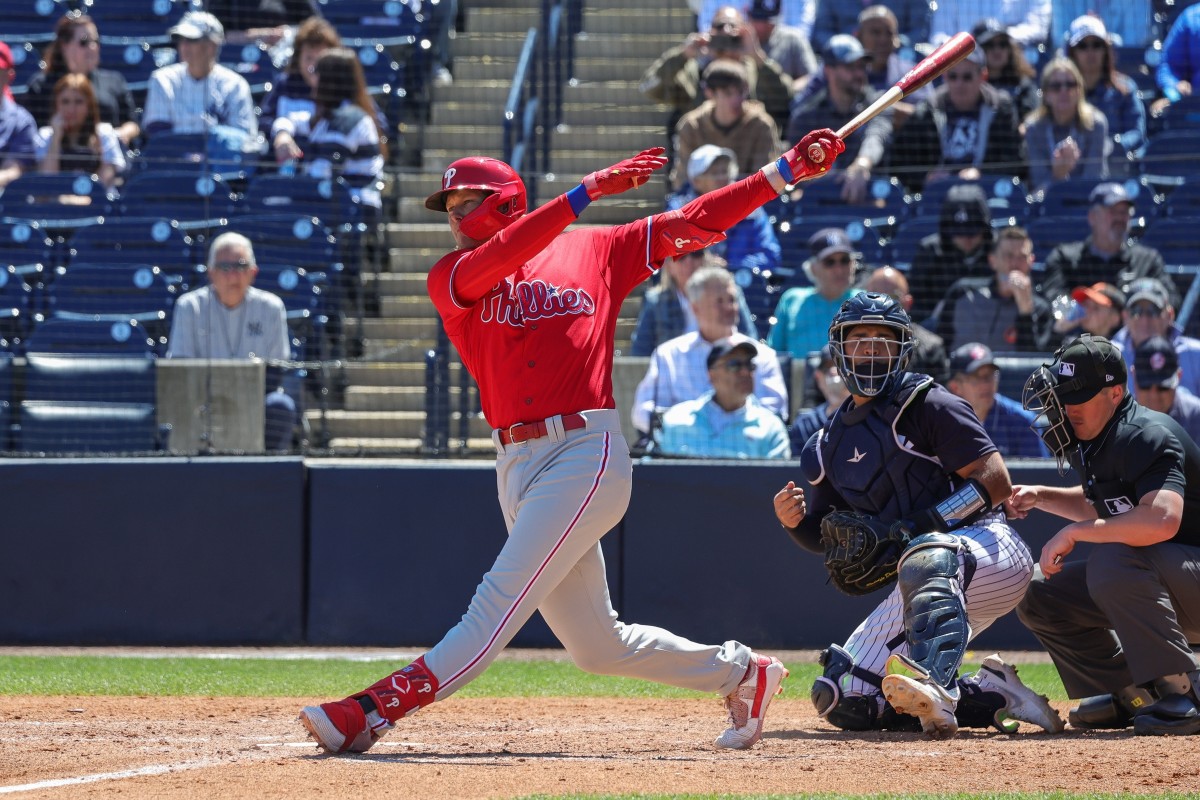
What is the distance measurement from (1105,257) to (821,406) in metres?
1.97

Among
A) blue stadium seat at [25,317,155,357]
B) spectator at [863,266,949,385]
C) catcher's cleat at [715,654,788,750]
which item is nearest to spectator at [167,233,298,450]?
blue stadium seat at [25,317,155,357]

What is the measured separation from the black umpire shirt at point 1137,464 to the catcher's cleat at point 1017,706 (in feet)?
2.13

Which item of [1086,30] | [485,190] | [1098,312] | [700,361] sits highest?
[1086,30]

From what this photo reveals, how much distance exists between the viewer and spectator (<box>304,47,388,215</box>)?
Answer: 387 inches

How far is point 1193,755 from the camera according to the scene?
4.60 metres

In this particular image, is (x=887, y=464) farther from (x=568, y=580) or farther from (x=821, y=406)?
(x=821, y=406)

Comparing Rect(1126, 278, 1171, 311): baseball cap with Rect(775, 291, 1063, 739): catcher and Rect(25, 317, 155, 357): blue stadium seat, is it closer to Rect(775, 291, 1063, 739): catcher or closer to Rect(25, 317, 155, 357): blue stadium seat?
Rect(775, 291, 1063, 739): catcher

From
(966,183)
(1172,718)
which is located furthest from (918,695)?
(966,183)

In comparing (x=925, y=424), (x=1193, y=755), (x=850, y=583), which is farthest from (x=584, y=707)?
(x=1193, y=755)

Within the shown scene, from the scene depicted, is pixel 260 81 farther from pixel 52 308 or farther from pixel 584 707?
pixel 584 707

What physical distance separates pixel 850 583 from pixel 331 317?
456 centimetres

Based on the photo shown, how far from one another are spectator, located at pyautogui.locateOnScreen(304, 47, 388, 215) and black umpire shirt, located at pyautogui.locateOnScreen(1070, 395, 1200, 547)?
18.3 ft

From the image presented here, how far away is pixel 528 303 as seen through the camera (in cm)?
479

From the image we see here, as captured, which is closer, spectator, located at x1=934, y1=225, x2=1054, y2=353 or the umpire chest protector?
the umpire chest protector
